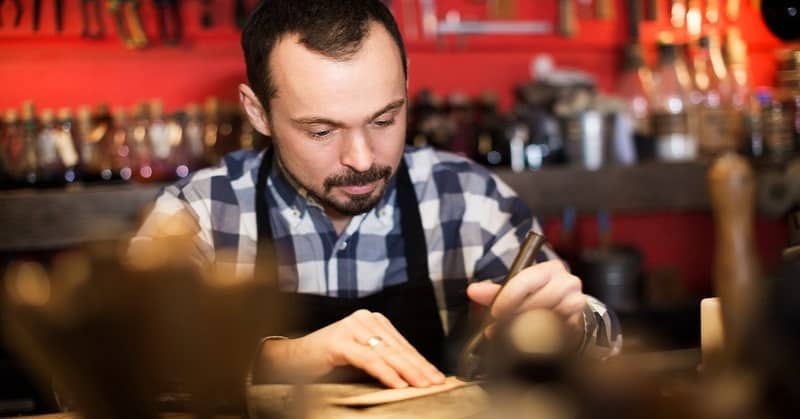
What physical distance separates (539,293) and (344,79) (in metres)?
0.48

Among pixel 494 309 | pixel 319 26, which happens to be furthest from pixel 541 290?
pixel 319 26

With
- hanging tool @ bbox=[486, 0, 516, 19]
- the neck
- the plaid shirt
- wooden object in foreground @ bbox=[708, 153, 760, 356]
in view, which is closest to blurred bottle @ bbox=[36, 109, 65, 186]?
the plaid shirt

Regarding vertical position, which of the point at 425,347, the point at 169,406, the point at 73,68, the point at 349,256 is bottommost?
the point at 425,347

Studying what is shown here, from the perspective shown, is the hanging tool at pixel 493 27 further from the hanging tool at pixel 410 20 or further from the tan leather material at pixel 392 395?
the tan leather material at pixel 392 395

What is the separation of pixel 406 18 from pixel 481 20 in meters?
0.30

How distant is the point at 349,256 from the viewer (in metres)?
1.72

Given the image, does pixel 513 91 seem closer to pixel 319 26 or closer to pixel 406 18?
pixel 406 18

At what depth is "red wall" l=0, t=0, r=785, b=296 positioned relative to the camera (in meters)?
2.98

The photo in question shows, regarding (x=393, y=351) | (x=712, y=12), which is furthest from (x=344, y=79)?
(x=712, y=12)

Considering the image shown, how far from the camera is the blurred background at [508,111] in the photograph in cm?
276

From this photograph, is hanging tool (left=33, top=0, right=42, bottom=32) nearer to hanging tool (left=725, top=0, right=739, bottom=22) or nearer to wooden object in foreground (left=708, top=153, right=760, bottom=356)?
hanging tool (left=725, top=0, right=739, bottom=22)

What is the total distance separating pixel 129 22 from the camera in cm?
299

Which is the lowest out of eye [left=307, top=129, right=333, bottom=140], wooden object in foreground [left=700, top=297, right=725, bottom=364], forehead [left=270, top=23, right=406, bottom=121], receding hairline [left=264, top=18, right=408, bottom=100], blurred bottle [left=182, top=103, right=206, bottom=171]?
wooden object in foreground [left=700, top=297, right=725, bottom=364]

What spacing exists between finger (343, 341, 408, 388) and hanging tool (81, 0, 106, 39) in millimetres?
2201
